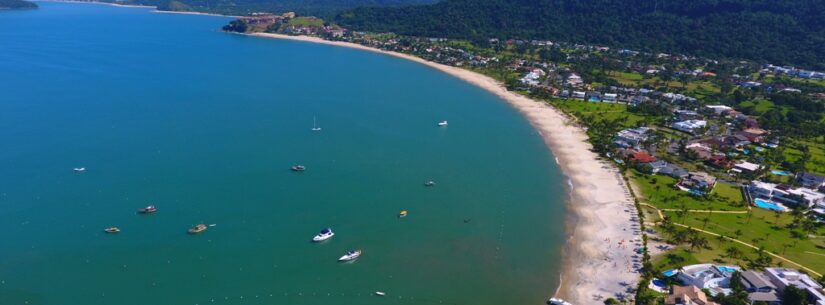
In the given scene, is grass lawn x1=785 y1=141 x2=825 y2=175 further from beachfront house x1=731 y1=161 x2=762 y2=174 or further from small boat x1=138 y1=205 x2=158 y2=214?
small boat x1=138 y1=205 x2=158 y2=214

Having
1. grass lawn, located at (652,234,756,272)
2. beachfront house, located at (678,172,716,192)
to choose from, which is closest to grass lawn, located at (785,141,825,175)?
beachfront house, located at (678,172,716,192)

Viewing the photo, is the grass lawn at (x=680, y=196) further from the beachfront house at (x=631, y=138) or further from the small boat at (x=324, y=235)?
the small boat at (x=324, y=235)

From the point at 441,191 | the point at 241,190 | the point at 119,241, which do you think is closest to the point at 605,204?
the point at 441,191

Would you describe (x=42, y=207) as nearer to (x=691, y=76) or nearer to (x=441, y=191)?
(x=441, y=191)

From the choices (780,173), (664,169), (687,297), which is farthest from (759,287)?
(780,173)

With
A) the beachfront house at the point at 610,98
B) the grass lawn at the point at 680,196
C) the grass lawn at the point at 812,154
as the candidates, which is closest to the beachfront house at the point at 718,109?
the grass lawn at the point at 812,154
